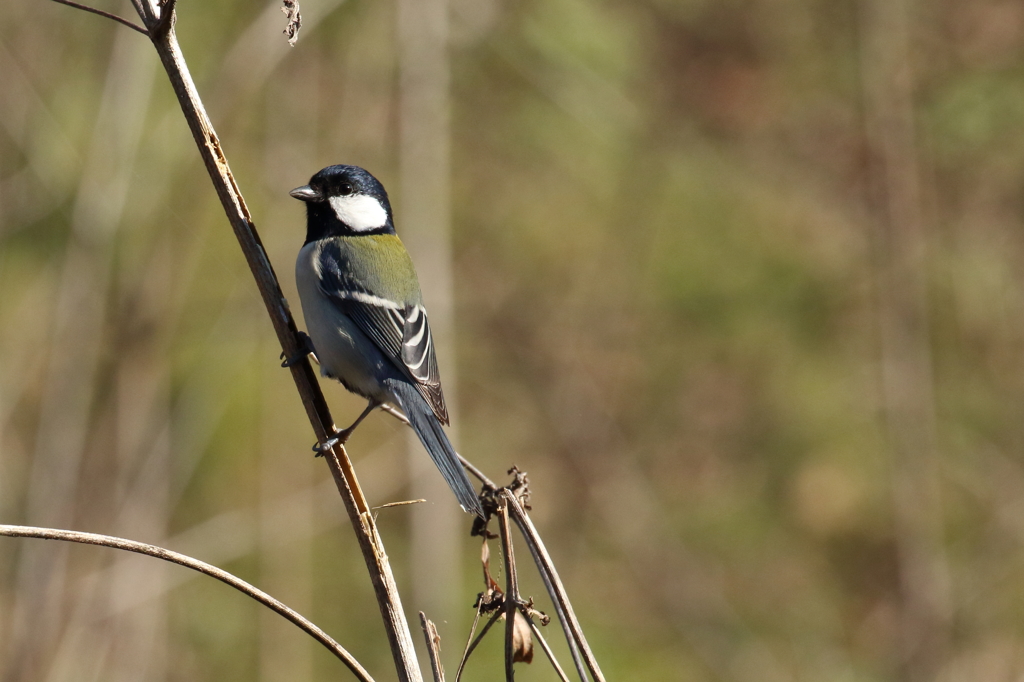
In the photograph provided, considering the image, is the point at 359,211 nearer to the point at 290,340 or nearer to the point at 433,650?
the point at 290,340

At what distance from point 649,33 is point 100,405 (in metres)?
4.36

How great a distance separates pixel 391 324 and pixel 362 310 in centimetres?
8

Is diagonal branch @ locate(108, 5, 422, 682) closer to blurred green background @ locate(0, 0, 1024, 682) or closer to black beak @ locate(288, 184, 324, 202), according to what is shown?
black beak @ locate(288, 184, 324, 202)

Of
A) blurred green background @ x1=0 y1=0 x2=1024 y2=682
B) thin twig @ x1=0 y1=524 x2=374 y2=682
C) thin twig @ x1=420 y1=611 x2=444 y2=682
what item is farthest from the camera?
blurred green background @ x1=0 y1=0 x2=1024 y2=682

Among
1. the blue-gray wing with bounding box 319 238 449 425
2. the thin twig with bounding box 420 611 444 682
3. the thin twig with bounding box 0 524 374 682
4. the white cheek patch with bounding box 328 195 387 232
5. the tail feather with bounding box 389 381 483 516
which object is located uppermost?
the white cheek patch with bounding box 328 195 387 232

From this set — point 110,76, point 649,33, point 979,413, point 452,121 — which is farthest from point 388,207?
point 649,33

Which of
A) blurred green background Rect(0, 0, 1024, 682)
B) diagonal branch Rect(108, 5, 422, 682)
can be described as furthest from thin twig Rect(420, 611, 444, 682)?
blurred green background Rect(0, 0, 1024, 682)

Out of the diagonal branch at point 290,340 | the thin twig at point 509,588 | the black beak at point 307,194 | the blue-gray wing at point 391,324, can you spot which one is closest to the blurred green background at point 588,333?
the black beak at point 307,194

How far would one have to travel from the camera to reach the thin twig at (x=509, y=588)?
0.95 metres

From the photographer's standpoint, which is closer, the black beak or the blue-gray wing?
the blue-gray wing

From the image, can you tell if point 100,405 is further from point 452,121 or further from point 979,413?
point 979,413

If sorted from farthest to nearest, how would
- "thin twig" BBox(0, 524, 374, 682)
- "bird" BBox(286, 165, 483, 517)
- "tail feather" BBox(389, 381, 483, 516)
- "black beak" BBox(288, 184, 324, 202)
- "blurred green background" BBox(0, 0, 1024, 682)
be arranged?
"blurred green background" BBox(0, 0, 1024, 682), "black beak" BBox(288, 184, 324, 202), "bird" BBox(286, 165, 483, 517), "tail feather" BBox(389, 381, 483, 516), "thin twig" BBox(0, 524, 374, 682)

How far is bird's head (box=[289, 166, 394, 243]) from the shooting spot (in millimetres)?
2266

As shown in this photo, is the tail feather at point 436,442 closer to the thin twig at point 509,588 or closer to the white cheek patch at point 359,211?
the thin twig at point 509,588
